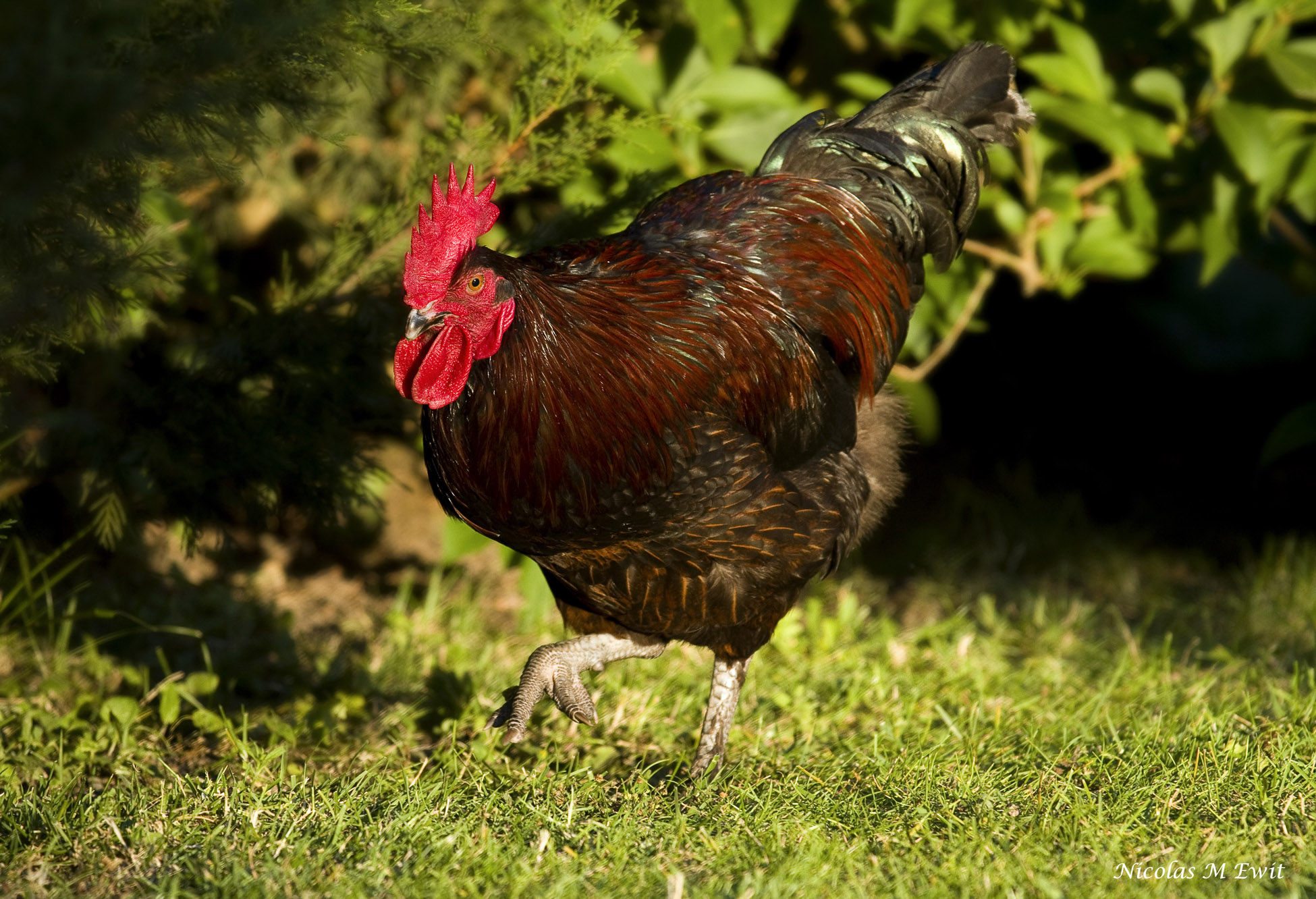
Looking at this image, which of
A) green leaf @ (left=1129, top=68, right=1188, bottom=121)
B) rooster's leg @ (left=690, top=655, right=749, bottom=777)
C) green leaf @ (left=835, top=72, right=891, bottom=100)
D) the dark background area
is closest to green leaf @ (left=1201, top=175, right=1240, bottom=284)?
green leaf @ (left=1129, top=68, right=1188, bottom=121)

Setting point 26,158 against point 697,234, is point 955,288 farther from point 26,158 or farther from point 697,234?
point 26,158

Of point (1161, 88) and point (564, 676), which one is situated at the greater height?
point (1161, 88)

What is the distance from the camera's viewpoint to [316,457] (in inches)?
145

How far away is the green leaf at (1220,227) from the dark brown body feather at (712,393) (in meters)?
1.03

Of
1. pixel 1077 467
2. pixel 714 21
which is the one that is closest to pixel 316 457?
pixel 714 21

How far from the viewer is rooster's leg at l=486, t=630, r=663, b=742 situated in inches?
126

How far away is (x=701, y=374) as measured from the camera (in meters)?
3.07

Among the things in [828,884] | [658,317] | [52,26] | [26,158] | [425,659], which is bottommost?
[425,659]

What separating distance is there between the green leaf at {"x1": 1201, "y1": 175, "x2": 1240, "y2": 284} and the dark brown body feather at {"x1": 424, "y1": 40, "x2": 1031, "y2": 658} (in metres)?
1.03

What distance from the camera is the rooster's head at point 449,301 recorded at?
2750 millimetres

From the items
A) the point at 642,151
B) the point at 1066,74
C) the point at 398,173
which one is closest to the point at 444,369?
the point at 642,151

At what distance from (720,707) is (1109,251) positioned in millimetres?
2419

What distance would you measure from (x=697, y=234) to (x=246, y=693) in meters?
2.23

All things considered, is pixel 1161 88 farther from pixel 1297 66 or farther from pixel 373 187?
pixel 373 187
